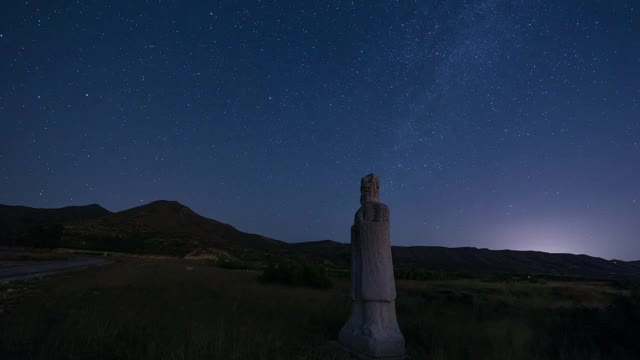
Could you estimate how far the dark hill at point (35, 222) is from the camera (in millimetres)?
70069

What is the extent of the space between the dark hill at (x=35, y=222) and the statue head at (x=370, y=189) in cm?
7106

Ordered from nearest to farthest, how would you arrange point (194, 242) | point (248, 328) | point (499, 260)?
point (248, 328) → point (194, 242) → point (499, 260)

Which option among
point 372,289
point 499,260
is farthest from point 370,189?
point 499,260

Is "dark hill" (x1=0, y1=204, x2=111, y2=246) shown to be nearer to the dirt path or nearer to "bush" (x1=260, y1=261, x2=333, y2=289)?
the dirt path

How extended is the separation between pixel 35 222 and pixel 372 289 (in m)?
113

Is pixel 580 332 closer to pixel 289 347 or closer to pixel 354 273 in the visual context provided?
pixel 354 273

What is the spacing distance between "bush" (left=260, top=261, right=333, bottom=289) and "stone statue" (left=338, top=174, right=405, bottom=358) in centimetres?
1238

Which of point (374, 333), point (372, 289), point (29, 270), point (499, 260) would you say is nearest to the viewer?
point (374, 333)

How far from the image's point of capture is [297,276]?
2169 centimetres

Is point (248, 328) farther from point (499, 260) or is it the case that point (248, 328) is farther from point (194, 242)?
point (499, 260)

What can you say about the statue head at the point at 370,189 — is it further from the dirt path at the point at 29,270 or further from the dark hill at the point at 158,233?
the dark hill at the point at 158,233

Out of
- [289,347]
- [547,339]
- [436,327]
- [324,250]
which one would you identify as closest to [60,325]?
[289,347]

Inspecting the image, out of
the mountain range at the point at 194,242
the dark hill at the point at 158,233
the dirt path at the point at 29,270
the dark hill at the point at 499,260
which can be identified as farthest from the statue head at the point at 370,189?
the dark hill at the point at 499,260

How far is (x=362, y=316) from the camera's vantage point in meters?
8.39
